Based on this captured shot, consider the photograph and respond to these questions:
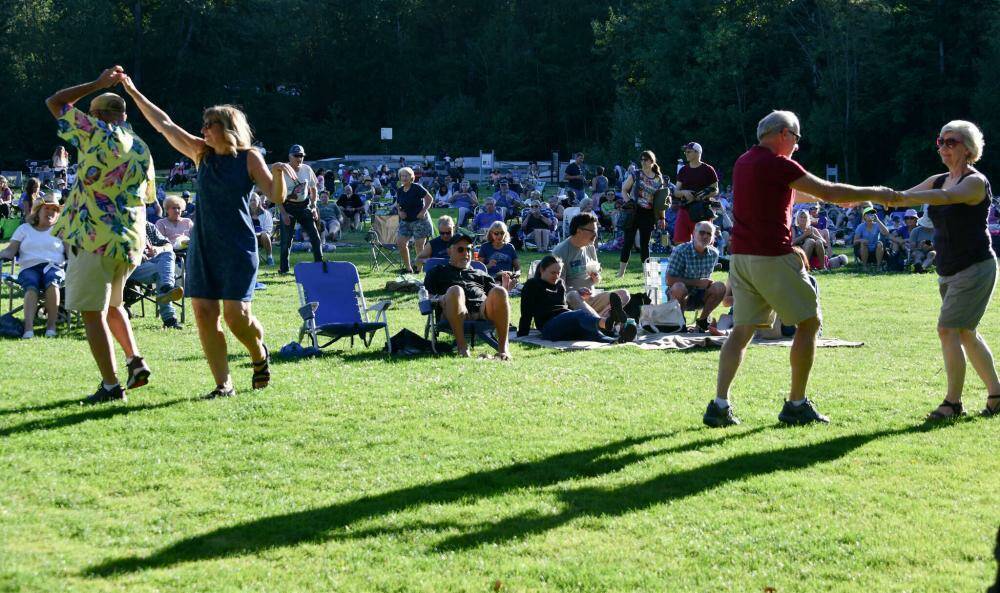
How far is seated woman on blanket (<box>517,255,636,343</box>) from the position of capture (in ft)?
34.0

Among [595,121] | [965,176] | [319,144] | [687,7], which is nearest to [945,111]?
[687,7]

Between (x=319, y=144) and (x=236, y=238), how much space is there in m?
57.4

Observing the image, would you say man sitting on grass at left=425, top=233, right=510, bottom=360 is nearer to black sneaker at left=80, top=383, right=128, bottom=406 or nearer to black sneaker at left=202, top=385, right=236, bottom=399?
black sneaker at left=202, top=385, right=236, bottom=399

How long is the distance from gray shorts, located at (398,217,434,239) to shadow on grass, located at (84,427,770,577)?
33.8 ft

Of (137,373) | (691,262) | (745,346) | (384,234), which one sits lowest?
(137,373)

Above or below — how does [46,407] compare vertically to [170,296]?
below

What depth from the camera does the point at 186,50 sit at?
60969 mm

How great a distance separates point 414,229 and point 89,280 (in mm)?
9627

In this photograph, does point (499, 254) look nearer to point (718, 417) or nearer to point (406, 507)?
point (718, 417)

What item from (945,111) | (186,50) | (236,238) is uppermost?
(186,50)

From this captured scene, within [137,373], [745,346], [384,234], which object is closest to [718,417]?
[745,346]

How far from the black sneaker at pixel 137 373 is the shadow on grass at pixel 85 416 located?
0.83 ft

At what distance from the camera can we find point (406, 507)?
5.09m

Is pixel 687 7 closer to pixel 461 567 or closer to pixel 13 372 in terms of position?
pixel 13 372
